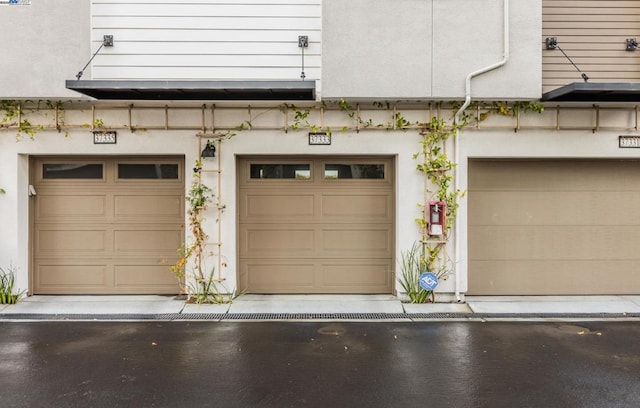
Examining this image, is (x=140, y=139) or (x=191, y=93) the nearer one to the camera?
(x=191, y=93)

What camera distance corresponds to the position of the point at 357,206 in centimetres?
679

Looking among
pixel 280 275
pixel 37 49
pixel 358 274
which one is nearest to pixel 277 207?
pixel 280 275

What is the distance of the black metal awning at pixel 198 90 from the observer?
5.44 m

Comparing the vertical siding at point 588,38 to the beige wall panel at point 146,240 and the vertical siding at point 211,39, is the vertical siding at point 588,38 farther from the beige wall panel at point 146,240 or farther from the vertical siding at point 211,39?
the beige wall panel at point 146,240

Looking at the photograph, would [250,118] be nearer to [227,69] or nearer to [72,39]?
[227,69]

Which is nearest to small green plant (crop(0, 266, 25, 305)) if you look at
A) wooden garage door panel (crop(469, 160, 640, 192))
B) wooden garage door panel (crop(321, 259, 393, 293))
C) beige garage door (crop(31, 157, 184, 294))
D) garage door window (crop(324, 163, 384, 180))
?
beige garage door (crop(31, 157, 184, 294))

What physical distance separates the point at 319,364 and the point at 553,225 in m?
4.66

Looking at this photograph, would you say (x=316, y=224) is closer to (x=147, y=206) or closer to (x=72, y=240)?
(x=147, y=206)

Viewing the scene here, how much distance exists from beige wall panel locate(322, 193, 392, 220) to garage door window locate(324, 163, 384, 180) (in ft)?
1.00

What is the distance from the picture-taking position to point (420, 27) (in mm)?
6168

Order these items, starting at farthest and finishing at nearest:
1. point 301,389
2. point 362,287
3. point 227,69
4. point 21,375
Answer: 1. point 362,287
2. point 227,69
3. point 21,375
4. point 301,389

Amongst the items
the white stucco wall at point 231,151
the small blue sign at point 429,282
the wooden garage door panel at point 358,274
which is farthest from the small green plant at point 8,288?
the small blue sign at point 429,282

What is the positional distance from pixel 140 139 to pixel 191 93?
1251 millimetres

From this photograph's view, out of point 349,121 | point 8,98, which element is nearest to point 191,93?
point 349,121
